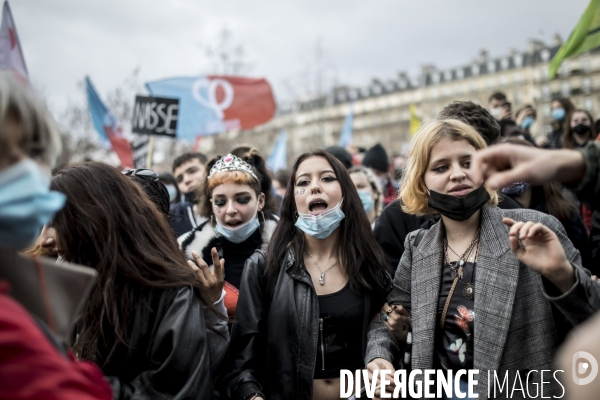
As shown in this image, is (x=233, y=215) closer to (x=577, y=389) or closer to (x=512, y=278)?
(x=512, y=278)

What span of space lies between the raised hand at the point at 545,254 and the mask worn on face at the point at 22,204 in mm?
1996

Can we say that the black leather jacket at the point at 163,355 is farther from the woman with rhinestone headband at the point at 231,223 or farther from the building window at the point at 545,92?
the building window at the point at 545,92

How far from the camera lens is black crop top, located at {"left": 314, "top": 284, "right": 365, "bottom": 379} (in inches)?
135

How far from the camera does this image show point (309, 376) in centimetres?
331

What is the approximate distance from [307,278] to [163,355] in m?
1.21

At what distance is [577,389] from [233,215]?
3722 mm

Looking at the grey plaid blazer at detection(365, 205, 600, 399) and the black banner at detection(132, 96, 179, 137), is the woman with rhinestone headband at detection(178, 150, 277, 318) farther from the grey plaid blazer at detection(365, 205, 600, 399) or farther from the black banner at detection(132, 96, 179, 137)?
the black banner at detection(132, 96, 179, 137)

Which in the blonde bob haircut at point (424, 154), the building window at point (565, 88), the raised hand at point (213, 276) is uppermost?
the building window at point (565, 88)

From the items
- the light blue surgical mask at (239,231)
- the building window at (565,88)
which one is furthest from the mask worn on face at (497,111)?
the building window at (565,88)

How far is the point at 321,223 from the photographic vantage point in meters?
3.77

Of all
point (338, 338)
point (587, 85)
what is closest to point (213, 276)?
point (338, 338)

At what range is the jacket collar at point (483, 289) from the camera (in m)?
2.78

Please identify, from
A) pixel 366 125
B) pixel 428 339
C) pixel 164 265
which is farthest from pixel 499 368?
pixel 366 125

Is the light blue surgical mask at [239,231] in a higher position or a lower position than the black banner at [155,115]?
lower
